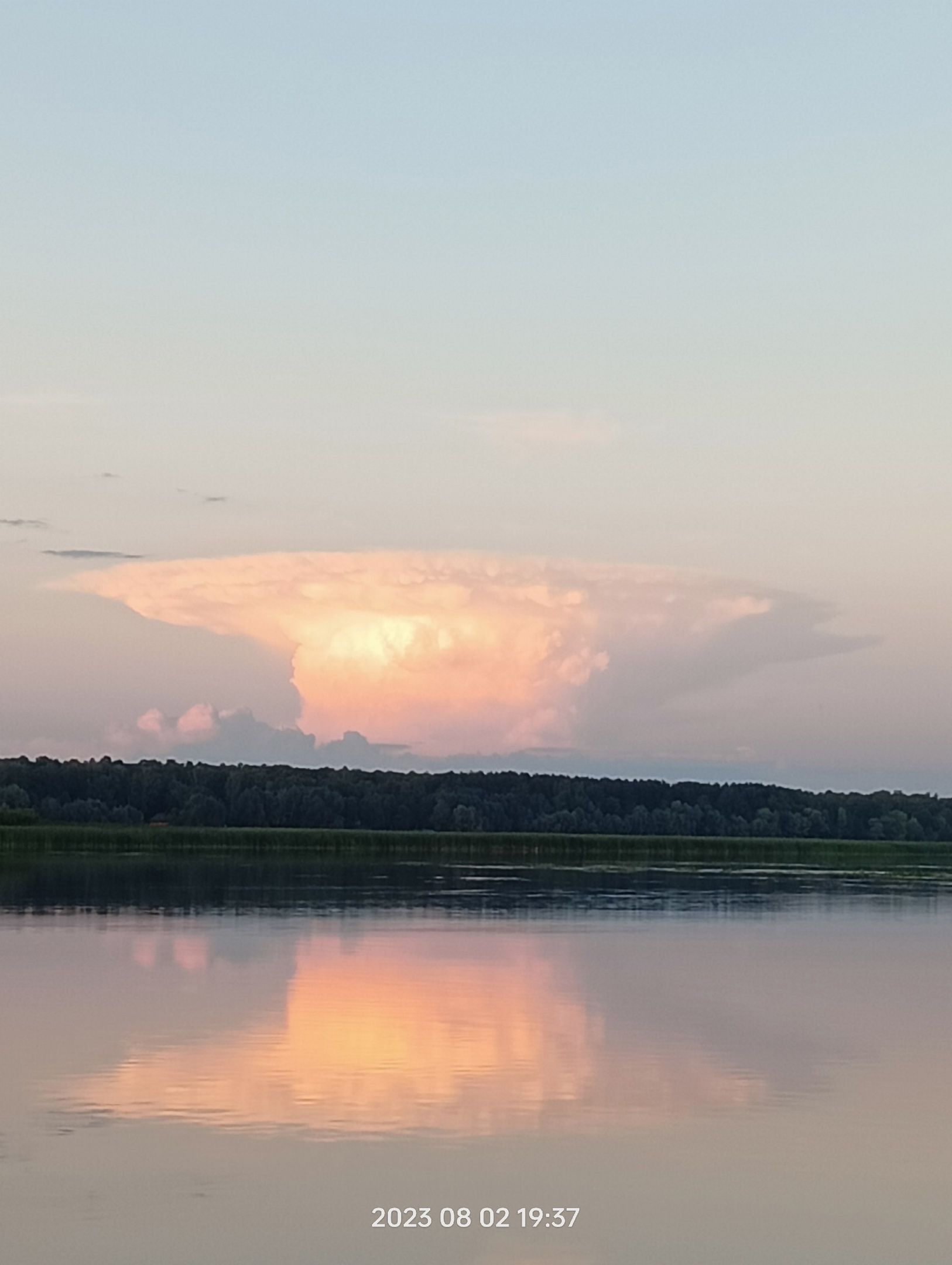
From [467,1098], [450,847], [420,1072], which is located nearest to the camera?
[467,1098]

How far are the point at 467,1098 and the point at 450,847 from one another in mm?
117521

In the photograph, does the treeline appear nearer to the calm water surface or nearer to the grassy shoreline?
the grassy shoreline

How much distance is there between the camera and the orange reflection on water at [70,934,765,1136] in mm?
20734

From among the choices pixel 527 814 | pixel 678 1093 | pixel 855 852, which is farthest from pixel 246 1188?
pixel 527 814

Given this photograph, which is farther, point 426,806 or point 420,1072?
point 426,806

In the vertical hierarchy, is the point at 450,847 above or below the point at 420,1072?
above

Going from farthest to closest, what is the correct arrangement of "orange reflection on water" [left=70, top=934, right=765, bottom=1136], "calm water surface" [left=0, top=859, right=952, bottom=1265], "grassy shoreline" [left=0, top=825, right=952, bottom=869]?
"grassy shoreline" [left=0, top=825, right=952, bottom=869]
"orange reflection on water" [left=70, top=934, right=765, bottom=1136]
"calm water surface" [left=0, top=859, right=952, bottom=1265]

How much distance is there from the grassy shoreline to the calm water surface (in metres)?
72.2

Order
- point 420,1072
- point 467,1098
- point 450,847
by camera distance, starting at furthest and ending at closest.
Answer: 1. point 450,847
2. point 420,1072
3. point 467,1098

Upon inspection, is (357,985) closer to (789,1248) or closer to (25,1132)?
(25,1132)

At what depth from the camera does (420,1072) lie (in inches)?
926

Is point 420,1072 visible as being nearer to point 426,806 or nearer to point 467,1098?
point 467,1098

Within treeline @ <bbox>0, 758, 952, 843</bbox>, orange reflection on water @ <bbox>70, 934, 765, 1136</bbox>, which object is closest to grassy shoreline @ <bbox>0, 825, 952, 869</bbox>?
treeline @ <bbox>0, 758, 952, 843</bbox>

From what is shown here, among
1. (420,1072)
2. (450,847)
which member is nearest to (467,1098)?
(420,1072)
